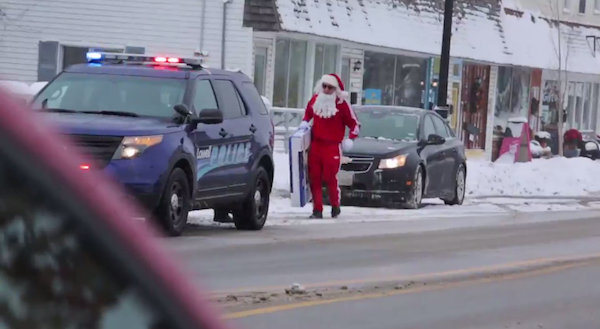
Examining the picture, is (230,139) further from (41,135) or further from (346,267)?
→ (41,135)

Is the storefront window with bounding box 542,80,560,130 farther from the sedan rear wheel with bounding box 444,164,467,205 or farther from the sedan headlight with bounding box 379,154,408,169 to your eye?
the sedan headlight with bounding box 379,154,408,169

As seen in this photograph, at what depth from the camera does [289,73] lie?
30.9 metres

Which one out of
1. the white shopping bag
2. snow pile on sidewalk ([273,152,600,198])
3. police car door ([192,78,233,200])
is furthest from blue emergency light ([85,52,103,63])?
snow pile on sidewalk ([273,152,600,198])

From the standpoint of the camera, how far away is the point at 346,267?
36.6 feet

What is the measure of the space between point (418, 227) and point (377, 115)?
4.02 metres

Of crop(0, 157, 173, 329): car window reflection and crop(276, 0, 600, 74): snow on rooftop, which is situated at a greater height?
crop(276, 0, 600, 74): snow on rooftop

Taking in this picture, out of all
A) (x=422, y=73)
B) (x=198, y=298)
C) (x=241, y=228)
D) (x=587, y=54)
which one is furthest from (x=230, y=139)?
(x=587, y=54)

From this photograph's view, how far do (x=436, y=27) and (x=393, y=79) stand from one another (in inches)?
74.7

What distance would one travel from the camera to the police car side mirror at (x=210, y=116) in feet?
41.8

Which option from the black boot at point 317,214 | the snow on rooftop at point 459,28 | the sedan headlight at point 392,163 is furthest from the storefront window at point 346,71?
the black boot at point 317,214

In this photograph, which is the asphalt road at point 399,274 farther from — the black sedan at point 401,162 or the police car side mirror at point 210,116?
the black sedan at point 401,162

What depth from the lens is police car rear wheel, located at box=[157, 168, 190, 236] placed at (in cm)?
1217

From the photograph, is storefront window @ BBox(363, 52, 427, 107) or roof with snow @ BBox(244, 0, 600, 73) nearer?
roof with snow @ BBox(244, 0, 600, 73)

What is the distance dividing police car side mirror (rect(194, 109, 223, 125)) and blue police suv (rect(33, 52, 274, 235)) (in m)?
0.01
